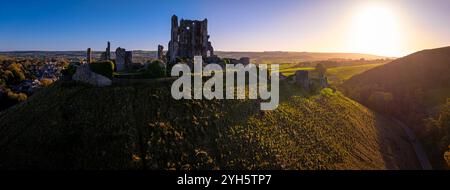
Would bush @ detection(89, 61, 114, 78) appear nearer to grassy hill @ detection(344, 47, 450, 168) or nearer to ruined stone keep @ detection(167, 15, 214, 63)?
ruined stone keep @ detection(167, 15, 214, 63)

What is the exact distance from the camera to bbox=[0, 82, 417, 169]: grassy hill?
30234 millimetres

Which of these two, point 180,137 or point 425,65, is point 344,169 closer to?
point 180,137

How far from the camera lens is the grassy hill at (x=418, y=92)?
5756cm

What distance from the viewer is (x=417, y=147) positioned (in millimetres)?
58938

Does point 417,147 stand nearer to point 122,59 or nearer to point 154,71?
point 154,71

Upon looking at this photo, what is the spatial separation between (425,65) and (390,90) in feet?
71.6

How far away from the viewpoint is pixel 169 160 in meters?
30.8

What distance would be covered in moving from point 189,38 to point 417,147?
51.1m

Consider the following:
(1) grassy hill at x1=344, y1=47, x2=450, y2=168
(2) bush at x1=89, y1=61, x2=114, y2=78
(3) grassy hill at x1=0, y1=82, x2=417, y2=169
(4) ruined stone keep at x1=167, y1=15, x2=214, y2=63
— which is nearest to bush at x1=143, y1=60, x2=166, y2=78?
(3) grassy hill at x1=0, y1=82, x2=417, y2=169

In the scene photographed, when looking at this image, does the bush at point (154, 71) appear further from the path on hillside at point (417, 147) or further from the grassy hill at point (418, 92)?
the grassy hill at point (418, 92)

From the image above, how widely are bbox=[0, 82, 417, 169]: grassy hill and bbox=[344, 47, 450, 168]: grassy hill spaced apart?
1142 cm

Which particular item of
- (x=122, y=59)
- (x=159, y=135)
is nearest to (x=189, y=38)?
(x=122, y=59)

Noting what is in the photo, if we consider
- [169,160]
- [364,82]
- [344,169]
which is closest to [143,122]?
[169,160]

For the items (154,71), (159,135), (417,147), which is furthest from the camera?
(417,147)
